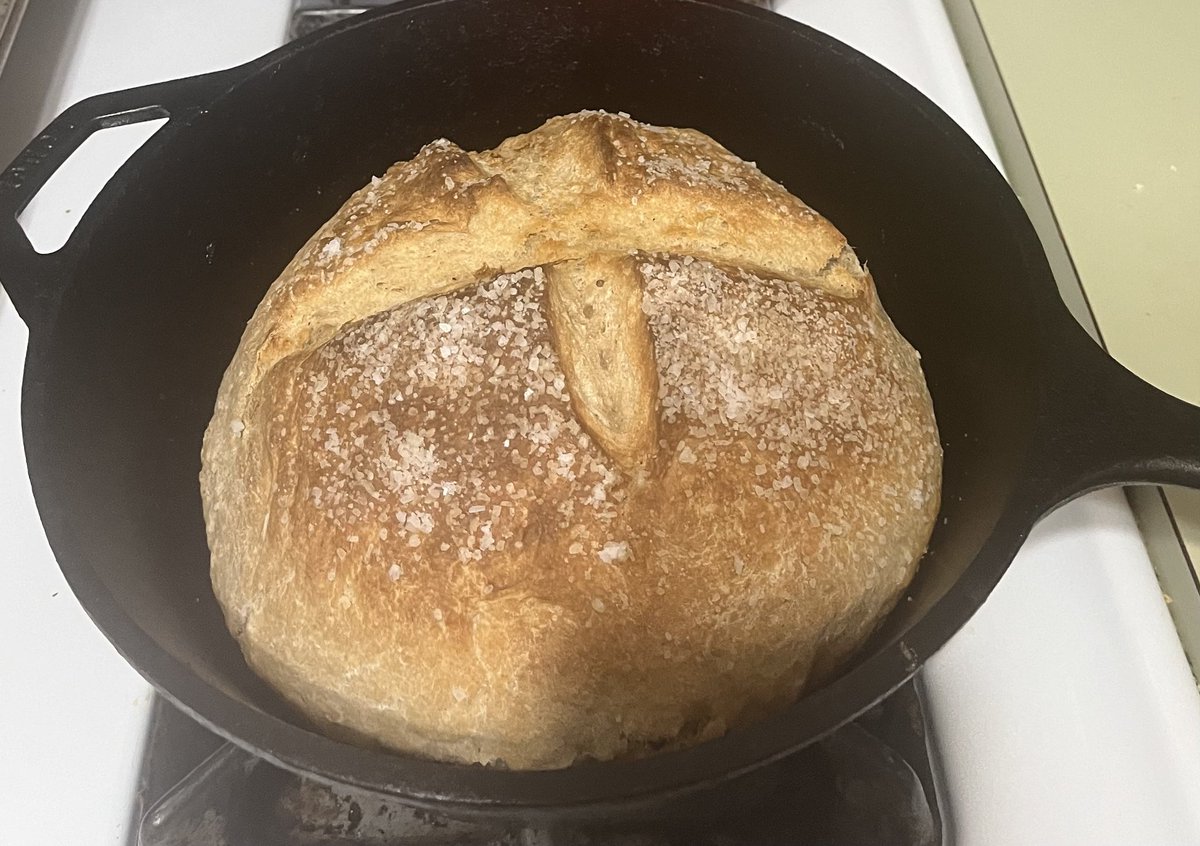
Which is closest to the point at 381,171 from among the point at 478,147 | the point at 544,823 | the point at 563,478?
the point at 478,147

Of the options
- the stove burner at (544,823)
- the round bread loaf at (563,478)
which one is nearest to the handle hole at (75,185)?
the round bread loaf at (563,478)

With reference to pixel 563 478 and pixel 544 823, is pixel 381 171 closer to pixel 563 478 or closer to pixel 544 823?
pixel 563 478

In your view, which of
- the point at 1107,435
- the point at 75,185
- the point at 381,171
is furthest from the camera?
the point at 75,185

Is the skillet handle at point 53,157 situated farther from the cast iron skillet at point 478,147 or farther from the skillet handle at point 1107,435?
the skillet handle at point 1107,435

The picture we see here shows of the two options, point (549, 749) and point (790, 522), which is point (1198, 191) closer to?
point (790, 522)

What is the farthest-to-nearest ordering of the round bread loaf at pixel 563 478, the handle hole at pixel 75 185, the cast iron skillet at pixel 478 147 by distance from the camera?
the handle hole at pixel 75 185, the round bread loaf at pixel 563 478, the cast iron skillet at pixel 478 147

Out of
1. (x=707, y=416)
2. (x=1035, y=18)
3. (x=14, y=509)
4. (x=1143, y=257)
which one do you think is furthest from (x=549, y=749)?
(x=1035, y=18)
